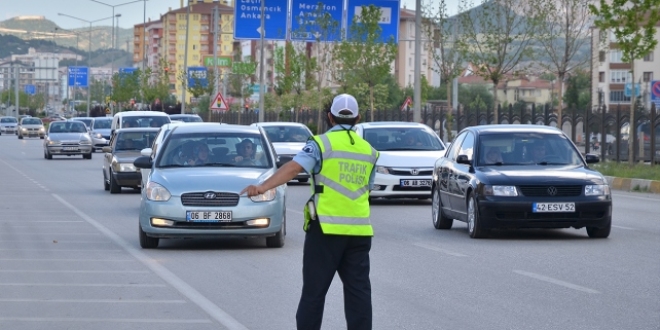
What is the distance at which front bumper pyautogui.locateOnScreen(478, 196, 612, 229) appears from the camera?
1683cm

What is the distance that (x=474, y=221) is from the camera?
17.3m

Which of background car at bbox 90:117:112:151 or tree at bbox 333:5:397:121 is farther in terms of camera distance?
background car at bbox 90:117:112:151

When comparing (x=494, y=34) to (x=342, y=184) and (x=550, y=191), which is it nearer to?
(x=550, y=191)

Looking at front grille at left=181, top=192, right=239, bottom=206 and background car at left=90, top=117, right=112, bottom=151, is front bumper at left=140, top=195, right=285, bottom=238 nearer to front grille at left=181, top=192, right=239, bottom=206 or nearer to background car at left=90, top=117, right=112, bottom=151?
front grille at left=181, top=192, right=239, bottom=206

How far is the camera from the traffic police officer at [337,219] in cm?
793

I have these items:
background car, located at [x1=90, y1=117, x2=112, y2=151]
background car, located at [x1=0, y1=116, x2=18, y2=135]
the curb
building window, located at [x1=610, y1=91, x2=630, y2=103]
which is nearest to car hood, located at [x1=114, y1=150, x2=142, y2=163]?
the curb

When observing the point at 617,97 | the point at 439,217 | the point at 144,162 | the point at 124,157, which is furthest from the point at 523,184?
the point at 617,97

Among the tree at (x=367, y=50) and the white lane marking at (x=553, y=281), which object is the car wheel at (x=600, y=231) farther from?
the tree at (x=367, y=50)

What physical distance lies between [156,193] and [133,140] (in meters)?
14.8

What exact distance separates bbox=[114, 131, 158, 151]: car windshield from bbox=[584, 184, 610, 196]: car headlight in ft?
49.6

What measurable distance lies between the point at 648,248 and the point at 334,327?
733 cm

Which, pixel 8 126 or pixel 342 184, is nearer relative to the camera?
pixel 342 184

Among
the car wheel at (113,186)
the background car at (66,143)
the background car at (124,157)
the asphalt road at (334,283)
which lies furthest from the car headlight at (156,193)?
the background car at (66,143)

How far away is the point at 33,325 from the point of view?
9.90m
